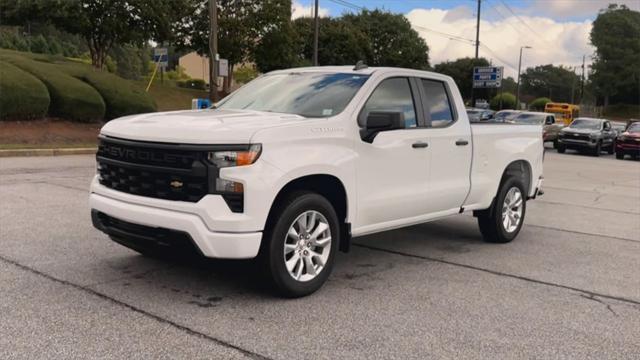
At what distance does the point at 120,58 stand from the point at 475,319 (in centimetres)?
7742

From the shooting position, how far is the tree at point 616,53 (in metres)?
86.4

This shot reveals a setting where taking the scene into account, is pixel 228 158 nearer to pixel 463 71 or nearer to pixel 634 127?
pixel 634 127

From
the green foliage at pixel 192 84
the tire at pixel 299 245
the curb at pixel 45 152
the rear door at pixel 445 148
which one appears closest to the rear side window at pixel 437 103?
the rear door at pixel 445 148

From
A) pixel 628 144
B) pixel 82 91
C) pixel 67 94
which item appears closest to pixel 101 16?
pixel 82 91

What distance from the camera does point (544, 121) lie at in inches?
1214

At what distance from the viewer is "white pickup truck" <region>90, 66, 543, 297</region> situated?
4406mm

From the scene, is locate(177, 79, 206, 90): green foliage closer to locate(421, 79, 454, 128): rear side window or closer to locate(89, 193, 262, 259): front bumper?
locate(421, 79, 454, 128): rear side window

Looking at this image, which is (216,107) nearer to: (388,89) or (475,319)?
(388,89)

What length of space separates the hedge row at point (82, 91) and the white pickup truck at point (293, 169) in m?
16.4

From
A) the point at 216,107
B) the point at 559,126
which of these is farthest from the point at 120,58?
the point at 216,107

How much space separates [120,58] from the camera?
75.8 metres

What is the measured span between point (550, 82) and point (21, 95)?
140 meters

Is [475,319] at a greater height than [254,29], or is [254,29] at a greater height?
[254,29]

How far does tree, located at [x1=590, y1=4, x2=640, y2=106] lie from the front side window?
91232mm
